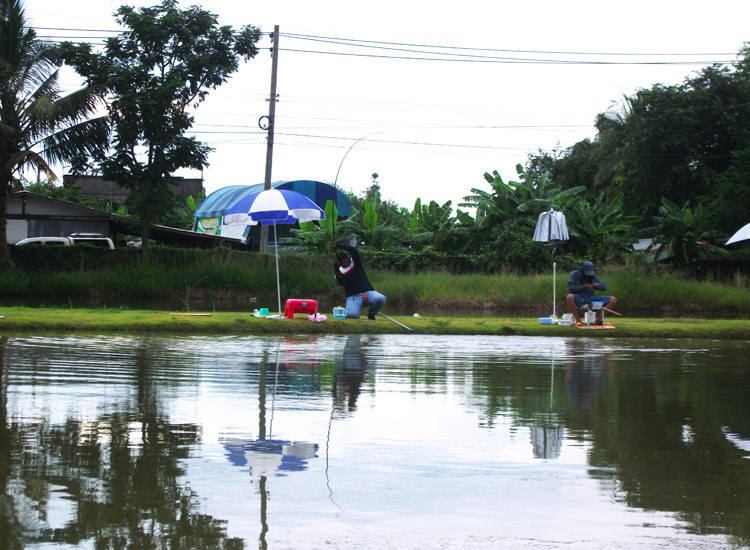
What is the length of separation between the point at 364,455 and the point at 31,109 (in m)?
24.2

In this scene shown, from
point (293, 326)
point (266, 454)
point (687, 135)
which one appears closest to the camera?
point (266, 454)

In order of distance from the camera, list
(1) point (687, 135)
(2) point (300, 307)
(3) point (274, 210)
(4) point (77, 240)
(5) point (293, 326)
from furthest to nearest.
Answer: (1) point (687, 135), (4) point (77, 240), (2) point (300, 307), (3) point (274, 210), (5) point (293, 326)

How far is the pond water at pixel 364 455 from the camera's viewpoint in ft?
14.0

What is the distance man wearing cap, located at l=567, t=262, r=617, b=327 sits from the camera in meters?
16.0

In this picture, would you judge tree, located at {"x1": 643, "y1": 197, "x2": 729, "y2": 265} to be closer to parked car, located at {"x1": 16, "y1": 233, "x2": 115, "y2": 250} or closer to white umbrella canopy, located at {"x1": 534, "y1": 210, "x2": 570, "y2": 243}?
white umbrella canopy, located at {"x1": 534, "y1": 210, "x2": 570, "y2": 243}

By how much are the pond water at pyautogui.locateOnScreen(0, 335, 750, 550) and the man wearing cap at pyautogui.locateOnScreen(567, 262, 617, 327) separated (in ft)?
18.3

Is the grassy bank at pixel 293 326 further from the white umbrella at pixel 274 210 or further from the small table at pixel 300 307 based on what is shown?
the white umbrella at pixel 274 210

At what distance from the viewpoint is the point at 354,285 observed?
623 inches

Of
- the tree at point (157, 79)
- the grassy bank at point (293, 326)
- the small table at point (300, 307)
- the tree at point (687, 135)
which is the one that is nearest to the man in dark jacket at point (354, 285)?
the grassy bank at point (293, 326)

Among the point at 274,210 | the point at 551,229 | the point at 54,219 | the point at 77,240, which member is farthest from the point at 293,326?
the point at 54,219

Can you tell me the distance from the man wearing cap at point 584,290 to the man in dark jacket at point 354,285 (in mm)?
3726

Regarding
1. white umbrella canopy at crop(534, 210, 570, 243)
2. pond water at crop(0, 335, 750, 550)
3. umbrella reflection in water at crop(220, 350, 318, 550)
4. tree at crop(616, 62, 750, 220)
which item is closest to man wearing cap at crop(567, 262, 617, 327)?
white umbrella canopy at crop(534, 210, 570, 243)

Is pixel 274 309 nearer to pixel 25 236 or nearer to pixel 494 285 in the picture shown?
pixel 494 285

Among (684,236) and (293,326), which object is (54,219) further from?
(684,236)
